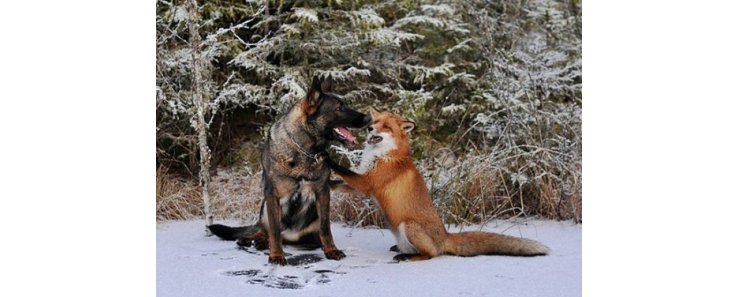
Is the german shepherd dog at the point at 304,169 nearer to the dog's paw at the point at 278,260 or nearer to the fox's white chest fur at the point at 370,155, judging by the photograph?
the dog's paw at the point at 278,260

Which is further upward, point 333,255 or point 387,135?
point 387,135

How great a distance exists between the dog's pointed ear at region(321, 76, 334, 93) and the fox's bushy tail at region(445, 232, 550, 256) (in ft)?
3.71

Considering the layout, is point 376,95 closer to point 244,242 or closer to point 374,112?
point 374,112

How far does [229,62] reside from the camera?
5.09 m

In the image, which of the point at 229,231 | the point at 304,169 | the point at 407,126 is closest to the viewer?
the point at 304,169

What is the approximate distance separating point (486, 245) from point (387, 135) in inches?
35.3

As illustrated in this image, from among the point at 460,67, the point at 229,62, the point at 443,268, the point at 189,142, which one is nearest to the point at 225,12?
the point at 229,62

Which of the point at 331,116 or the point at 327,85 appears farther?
the point at 327,85

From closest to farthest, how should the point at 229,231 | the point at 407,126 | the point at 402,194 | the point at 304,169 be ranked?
the point at 304,169 → the point at 402,194 → the point at 407,126 → the point at 229,231

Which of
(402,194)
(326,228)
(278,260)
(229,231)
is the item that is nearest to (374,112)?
(402,194)

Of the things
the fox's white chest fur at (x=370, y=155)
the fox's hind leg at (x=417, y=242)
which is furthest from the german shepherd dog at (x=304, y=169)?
the fox's hind leg at (x=417, y=242)

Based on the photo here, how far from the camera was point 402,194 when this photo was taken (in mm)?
4797

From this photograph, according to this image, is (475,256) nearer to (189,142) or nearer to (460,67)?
(460,67)
